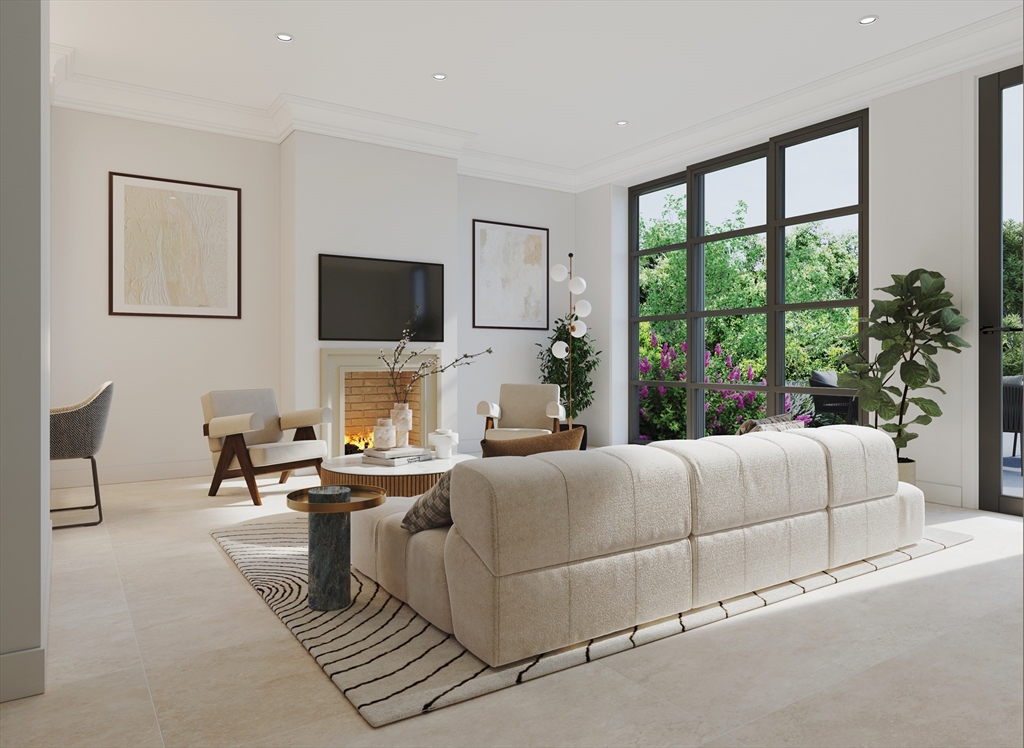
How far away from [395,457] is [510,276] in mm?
3646

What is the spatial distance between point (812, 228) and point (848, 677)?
4370 mm

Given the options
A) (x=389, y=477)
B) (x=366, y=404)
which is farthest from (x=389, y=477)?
(x=366, y=404)

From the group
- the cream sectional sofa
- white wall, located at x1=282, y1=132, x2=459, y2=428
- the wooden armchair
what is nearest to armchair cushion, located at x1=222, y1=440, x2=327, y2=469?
the wooden armchair

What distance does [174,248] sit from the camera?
18.7 ft

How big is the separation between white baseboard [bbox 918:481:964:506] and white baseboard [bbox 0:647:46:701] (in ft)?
16.4

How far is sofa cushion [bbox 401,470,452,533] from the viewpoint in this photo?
2.48 m

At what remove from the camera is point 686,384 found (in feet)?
22.7

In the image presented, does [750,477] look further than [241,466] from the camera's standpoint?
No

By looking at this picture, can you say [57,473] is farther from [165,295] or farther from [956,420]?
[956,420]

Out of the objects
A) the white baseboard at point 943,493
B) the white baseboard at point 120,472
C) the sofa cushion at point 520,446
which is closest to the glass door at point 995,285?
the white baseboard at point 943,493

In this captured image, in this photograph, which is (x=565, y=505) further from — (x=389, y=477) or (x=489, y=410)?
(x=489, y=410)

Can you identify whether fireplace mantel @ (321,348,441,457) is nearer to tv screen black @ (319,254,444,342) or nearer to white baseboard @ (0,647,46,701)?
tv screen black @ (319,254,444,342)

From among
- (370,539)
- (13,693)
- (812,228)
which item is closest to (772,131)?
(812,228)

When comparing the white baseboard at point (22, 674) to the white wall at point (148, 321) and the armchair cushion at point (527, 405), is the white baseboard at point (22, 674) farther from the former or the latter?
the armchair cushion at point (527, 405)
